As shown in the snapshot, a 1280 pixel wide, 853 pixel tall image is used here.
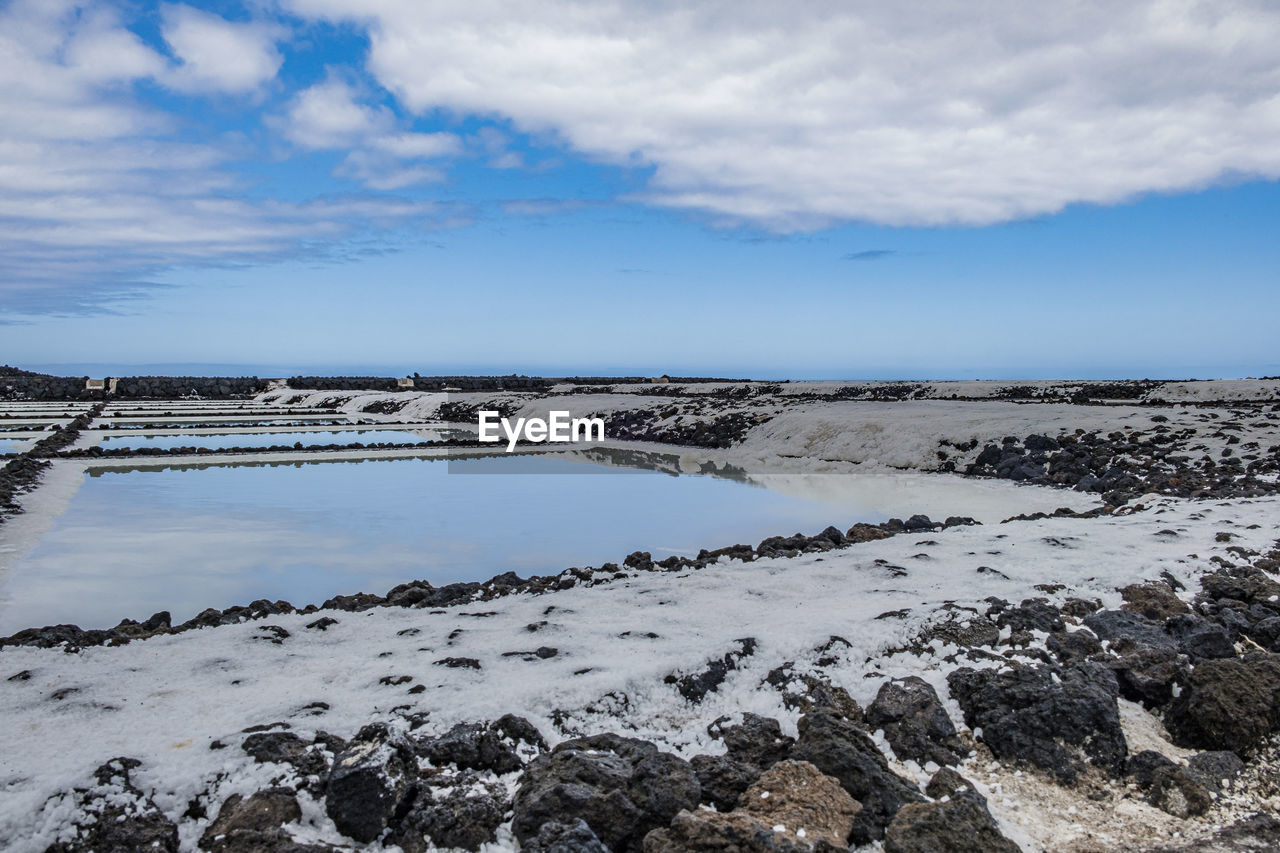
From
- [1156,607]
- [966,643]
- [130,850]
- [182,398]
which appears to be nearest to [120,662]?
[130,850]

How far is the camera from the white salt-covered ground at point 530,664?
Answer: 3488 millimetres

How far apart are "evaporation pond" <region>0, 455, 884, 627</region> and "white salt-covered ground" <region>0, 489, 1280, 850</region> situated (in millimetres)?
1857

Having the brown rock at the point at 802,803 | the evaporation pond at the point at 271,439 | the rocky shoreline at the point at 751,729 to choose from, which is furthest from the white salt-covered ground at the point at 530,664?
the evaporation pond at the point at 271,439

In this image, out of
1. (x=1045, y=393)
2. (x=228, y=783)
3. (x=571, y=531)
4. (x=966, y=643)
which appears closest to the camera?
(x=228, y=783)

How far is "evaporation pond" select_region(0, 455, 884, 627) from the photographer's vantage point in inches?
304

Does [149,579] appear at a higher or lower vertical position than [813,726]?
lower

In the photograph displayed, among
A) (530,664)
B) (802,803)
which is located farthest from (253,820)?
(802,803)

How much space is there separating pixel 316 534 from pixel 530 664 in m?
6.67

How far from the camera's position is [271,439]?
24.2 meters

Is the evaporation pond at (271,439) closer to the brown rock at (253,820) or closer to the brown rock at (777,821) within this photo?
the brown rock at (253,820)

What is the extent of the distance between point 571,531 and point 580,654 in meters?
5.92

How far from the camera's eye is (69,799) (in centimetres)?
309

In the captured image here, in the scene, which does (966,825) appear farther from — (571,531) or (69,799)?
(571,531)

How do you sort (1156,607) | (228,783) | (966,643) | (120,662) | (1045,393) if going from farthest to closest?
(1045,393), (1156,607), (120,662), (966,643), (228,783)
